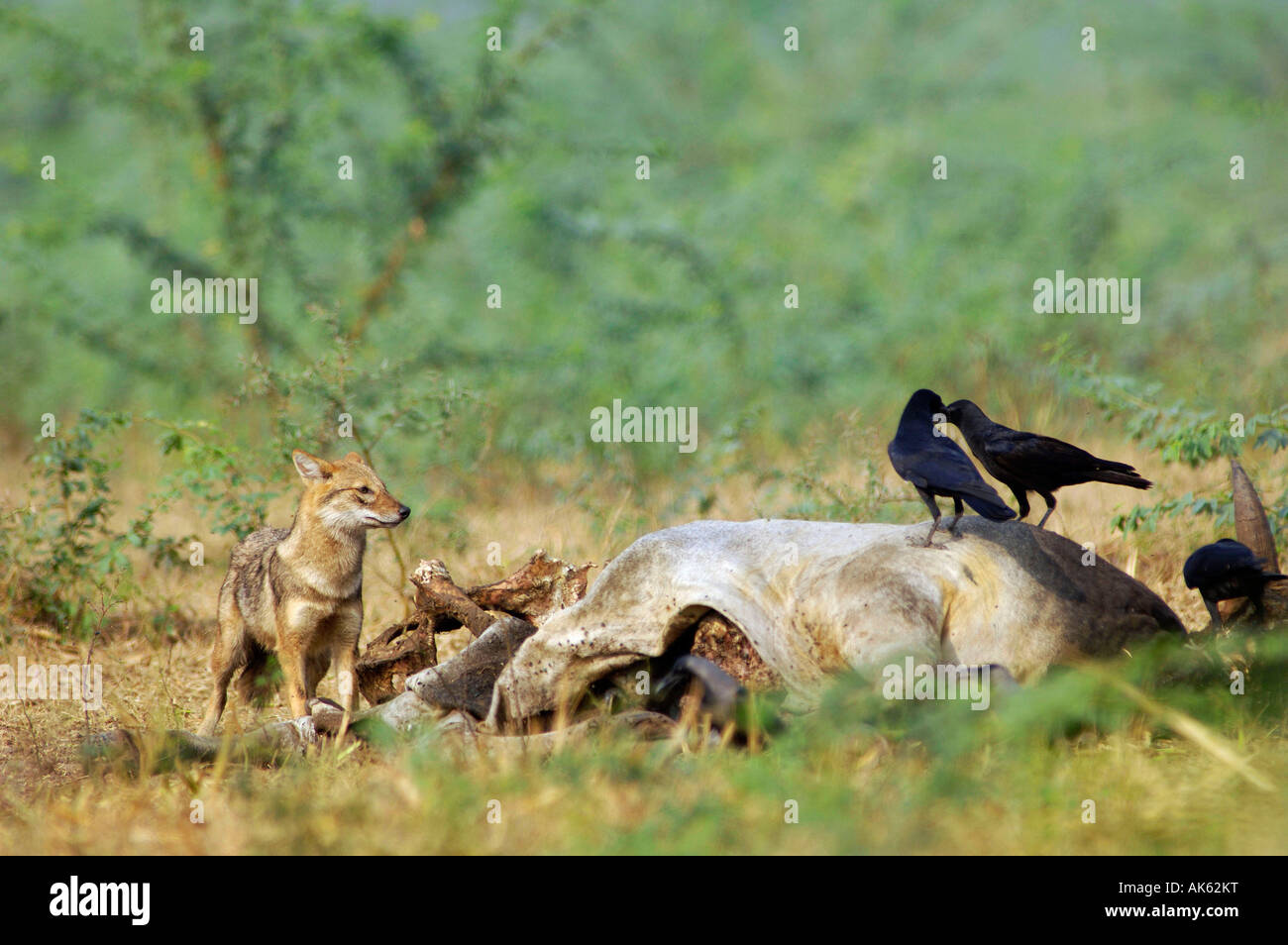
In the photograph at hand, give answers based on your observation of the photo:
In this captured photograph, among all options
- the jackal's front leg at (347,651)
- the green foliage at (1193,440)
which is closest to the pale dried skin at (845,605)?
the jackal's front leg at (347,651)

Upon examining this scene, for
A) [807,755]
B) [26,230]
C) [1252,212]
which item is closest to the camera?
[807,755]

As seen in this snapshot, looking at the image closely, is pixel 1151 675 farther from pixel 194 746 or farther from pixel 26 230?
pixel 26 230

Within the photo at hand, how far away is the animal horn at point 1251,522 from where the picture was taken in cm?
485

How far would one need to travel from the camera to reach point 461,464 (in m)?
9.06

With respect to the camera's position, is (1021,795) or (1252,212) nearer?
(1021,795)

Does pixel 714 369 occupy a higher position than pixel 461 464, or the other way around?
pixel 714 369

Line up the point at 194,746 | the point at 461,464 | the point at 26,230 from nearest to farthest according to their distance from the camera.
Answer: the point at 194,746 < the point at 461,464 < the point at 26,230

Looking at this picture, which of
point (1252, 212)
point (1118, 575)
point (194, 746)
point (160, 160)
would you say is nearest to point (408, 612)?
point (194, 746)

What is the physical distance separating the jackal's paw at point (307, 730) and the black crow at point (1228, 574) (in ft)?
10.9

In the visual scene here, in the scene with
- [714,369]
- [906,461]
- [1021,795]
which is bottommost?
[1021,795]

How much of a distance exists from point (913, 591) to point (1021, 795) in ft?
3.06

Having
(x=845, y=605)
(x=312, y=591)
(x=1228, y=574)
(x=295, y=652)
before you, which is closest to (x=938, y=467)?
(x=845, y=605)

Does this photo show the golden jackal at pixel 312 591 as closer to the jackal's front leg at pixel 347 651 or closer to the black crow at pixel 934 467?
the jackal's front leg at pixel 347 651

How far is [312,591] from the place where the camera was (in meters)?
5.71
